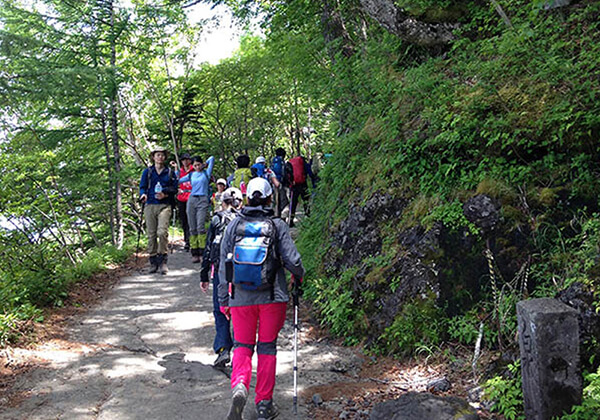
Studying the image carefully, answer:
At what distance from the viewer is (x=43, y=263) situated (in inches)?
323

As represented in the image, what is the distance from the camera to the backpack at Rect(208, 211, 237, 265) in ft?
18.0

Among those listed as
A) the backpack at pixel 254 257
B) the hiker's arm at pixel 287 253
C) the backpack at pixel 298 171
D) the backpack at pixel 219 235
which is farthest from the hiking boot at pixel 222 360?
the backpack at pixel 298 171

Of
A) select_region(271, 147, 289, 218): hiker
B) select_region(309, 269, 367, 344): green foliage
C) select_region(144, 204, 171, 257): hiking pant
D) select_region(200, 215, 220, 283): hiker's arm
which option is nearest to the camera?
select_region(200, 215, 220, 283): hiker's arm

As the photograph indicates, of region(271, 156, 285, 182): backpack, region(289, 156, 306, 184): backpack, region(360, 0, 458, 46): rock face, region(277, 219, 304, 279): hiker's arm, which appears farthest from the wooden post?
region(289, 156, 306, 184): backpack

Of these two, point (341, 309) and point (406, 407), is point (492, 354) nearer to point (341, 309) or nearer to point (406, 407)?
point (406, 407)

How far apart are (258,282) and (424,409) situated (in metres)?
1.78

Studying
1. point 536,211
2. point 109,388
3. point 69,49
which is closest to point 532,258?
point 536,211

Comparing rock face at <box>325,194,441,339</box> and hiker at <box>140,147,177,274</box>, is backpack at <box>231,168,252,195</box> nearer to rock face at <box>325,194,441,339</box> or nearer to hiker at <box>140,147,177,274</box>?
hiker at <box>140,147,177,274</box>

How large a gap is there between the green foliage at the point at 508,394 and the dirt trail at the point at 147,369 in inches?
68.2

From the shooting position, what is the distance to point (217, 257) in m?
5.46

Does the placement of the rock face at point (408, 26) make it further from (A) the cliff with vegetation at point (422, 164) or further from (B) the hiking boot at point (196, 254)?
(B) the hiking boot at point (196, 254)

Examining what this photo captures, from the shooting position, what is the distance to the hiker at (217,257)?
5523 millimetres

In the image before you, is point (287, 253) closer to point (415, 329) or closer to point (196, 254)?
point (415, 329)

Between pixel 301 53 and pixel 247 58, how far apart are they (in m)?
11.2
